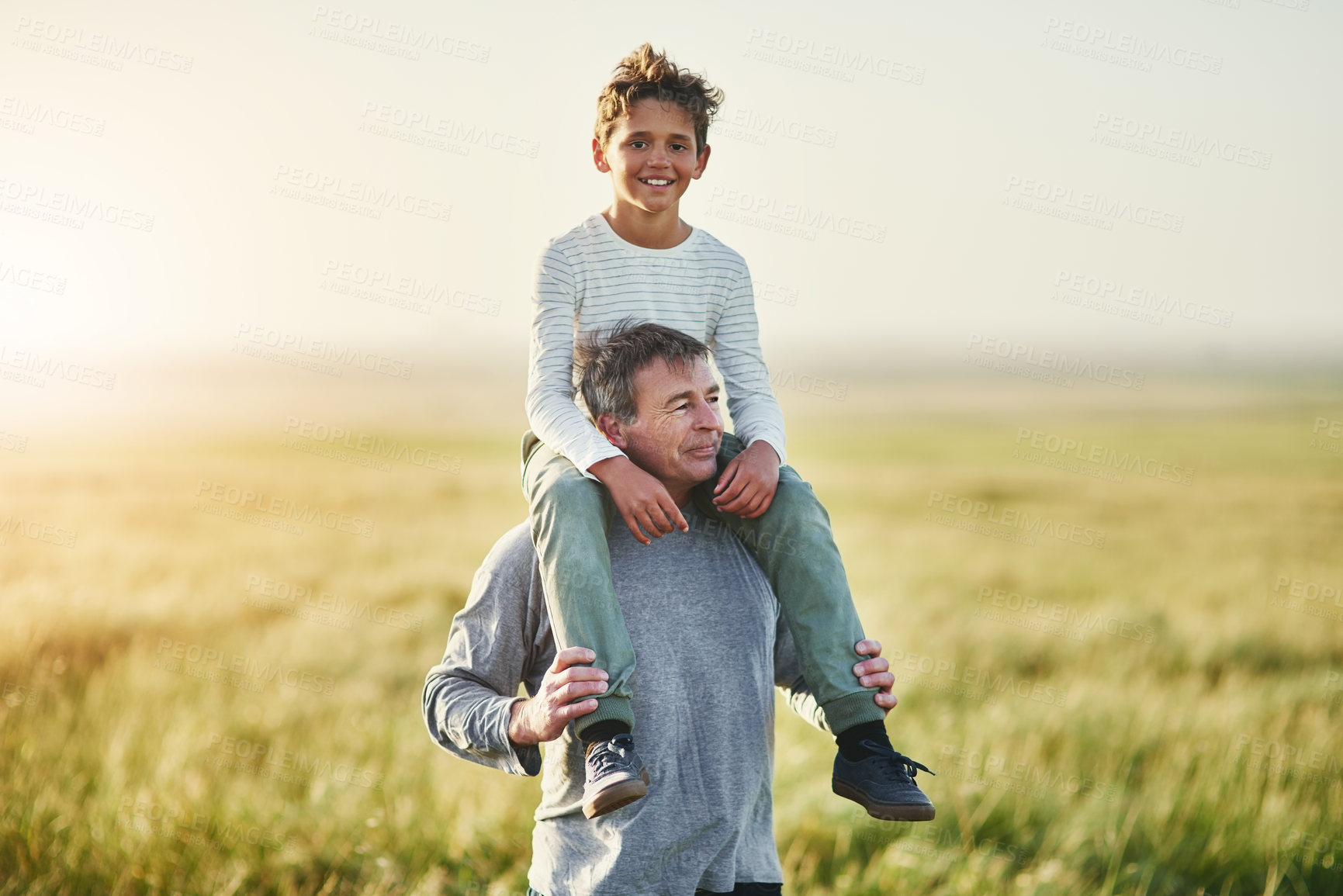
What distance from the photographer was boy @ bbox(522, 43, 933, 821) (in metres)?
2.84

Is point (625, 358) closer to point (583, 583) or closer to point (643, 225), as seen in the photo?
point (643, 225)

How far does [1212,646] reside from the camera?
10648 millimetres

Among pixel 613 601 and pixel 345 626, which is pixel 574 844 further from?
pixel 345 626

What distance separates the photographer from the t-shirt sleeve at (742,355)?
352 centimetres

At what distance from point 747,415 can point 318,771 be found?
4536 millimetres

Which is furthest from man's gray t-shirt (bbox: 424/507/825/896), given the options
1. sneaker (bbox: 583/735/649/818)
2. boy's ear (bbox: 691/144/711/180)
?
boy's ear (bbox: 691/144/711/180)

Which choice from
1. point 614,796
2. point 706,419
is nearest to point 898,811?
point 614,796

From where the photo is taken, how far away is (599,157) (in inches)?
142

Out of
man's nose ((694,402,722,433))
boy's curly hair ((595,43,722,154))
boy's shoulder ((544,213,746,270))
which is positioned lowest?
man's nose ((694,402,722,433))

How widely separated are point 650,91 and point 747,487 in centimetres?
135

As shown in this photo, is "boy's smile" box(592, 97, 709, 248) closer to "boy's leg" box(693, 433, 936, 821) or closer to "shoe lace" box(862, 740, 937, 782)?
"boy's leg" box(693, 433, 936, 821)

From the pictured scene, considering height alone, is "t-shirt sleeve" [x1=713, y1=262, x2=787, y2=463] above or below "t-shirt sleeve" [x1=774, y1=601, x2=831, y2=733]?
above

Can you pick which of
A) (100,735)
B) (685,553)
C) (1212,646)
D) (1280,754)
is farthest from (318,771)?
(1212,646)

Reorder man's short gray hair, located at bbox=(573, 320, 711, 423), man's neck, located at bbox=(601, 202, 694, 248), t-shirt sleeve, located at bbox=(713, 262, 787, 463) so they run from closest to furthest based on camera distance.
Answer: man's short gray hair, located at bbox=(573, 320, 711, 423) < man's neck, located at bbox=(601, 202, 694, 248) < t-shirt sleeve, located at bbox=(713, 262, 787, 463)
